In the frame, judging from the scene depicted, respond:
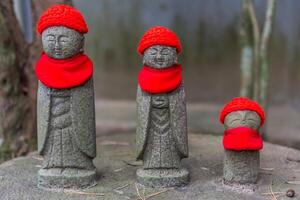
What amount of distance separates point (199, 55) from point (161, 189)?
3.42 m

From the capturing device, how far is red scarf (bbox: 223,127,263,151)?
2.60 m

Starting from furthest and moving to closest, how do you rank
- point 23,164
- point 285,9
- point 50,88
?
point 285,9 < point 23,164 < point 50,88

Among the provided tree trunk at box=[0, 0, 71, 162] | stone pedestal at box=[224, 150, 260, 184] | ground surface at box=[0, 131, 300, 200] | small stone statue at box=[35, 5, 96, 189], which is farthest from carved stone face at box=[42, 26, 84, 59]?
tree trunk at box=[0, 0, 71, 162]

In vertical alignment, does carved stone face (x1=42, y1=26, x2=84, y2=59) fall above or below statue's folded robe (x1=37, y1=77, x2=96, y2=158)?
above

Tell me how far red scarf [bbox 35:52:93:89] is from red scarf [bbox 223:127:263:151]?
83 cm

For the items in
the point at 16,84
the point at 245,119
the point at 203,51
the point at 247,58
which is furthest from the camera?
the point at 203,51

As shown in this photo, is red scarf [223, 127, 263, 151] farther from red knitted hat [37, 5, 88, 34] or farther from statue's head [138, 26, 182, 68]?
red knitted hat [37, 5, 88, 34]

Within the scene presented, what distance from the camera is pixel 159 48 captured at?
2596 mm

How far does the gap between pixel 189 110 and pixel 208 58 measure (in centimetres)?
67

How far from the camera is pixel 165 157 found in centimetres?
270

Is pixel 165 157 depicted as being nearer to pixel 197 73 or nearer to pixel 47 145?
pixel 47 145

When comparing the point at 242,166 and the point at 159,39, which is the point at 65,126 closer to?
the point at 159,39

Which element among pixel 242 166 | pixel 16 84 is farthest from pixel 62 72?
pixel 16 84

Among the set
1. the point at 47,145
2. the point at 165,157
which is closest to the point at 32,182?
the point at 47,145
